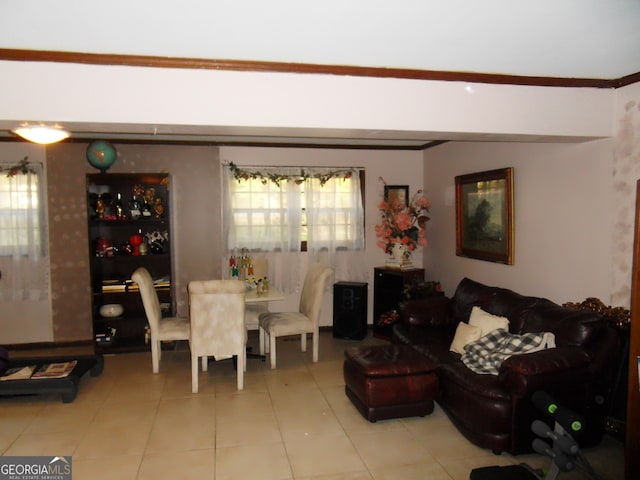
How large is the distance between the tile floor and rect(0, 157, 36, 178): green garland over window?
2559 millimetres

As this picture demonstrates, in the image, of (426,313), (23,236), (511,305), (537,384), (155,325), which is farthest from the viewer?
(23,236)

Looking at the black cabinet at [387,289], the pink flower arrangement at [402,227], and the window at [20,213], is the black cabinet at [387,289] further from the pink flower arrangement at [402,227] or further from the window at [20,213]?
the window at [20,213]

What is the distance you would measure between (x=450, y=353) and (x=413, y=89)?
7.07 feet

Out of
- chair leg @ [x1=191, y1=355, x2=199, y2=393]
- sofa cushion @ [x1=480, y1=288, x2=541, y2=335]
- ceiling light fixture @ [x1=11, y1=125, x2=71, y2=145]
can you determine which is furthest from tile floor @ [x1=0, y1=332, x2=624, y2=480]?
ceiling light fixture @ [x1=11, y1=125, x2=71, y2=145]

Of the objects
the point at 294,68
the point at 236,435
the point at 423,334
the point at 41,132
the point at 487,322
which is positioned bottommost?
the point at 236,435

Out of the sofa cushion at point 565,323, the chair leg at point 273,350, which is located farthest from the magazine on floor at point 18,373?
the sofa cushion at point 565,323

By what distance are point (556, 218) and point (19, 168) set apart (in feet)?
18.7

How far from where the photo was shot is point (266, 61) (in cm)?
300

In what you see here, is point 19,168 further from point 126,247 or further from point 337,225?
point 337,225

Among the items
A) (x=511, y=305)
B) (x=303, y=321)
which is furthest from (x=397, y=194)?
(x=511, y=305)

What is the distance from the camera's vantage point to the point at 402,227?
583 centimetres

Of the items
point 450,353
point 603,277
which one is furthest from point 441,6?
point 450,353

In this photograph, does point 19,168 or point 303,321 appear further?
point 19,168

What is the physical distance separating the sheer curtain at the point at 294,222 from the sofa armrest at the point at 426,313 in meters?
1.49
